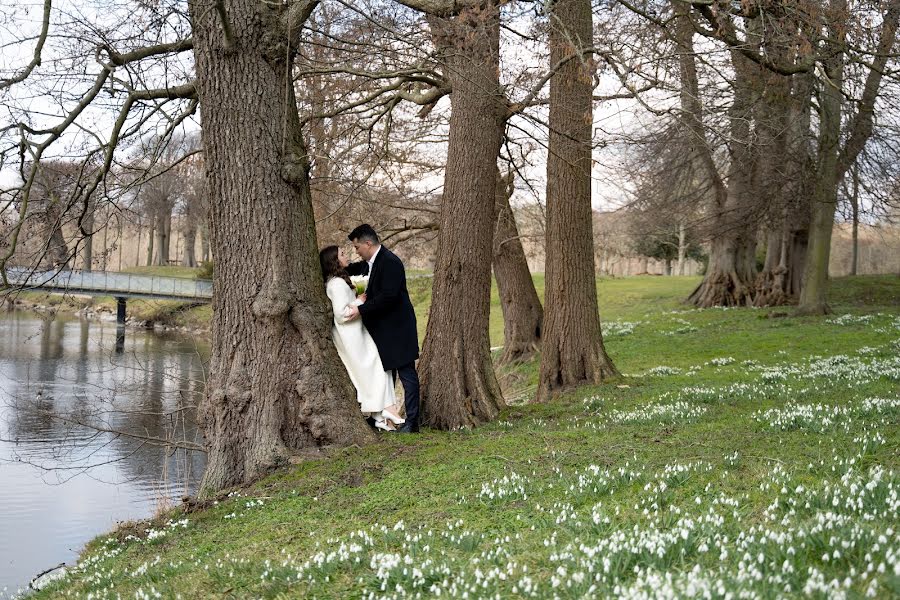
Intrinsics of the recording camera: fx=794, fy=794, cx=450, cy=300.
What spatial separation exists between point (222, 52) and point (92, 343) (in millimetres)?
26760

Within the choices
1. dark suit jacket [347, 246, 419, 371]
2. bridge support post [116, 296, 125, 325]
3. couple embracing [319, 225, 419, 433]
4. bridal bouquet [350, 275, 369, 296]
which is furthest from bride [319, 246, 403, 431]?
bridge support post [116, 296, 125, 325]

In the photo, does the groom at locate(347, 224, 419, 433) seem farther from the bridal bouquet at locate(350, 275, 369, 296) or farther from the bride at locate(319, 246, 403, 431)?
the bridal bouquet at locate(350, 275, 369, 296)

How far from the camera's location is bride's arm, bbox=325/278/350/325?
981 cm

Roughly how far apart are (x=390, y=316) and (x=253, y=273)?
6.32 feet

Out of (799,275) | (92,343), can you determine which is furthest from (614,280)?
(92,343)

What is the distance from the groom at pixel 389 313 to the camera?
9.97 metres

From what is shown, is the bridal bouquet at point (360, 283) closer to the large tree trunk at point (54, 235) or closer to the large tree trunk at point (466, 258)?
the large tree trunk at point (466, 258)

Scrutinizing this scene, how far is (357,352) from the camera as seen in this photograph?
9914 mm

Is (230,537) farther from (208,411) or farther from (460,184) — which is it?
(460,184)

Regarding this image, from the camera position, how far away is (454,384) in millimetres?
10766

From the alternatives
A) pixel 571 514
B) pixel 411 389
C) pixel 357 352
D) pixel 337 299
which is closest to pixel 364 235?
pixel 337 299

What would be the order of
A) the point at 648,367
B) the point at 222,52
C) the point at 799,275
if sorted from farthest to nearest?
1. the point at 799,275
2. the point at 648,367
3. the point at 222,52

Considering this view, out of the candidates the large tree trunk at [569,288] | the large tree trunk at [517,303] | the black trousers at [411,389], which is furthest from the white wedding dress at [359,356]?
the large tree trunk at [517,303]

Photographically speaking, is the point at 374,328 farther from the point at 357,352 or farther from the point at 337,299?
the point at 337,299
